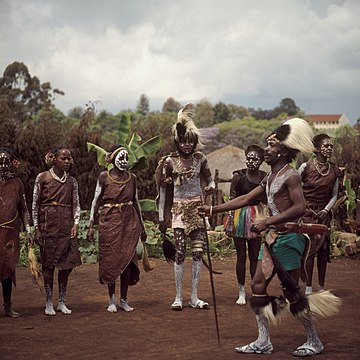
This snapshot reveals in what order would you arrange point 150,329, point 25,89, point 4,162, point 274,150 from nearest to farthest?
1. point 274,150
2. point 150,329
3. point 4,162
4. point 25,89

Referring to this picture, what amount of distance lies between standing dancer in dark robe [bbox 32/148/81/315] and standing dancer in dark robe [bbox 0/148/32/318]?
0.19m

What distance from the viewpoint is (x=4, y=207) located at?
6.45 meters

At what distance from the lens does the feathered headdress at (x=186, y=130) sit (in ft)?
22.7

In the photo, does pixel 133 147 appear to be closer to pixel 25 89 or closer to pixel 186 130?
pixel 186 130

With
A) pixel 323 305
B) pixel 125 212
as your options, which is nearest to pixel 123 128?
pixel 125 212

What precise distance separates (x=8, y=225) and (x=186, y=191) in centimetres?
192

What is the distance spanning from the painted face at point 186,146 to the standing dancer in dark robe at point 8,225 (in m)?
1.78

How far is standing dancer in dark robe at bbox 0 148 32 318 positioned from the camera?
639 cm

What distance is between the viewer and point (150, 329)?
19.4 feet

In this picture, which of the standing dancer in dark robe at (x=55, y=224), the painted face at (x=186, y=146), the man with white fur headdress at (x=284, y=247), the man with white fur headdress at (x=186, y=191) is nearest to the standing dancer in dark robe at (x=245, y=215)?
the man with white fur headdress at (x=186, y=191)

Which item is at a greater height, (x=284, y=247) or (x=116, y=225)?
(x=116, y=225)

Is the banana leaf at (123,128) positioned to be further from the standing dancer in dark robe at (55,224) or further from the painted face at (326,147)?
the painted face at (326,147)

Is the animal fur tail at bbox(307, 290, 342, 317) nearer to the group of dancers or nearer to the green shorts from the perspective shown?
the green shorts

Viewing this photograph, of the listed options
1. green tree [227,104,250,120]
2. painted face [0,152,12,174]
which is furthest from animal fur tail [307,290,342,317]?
green tree [227,104,250,120]
